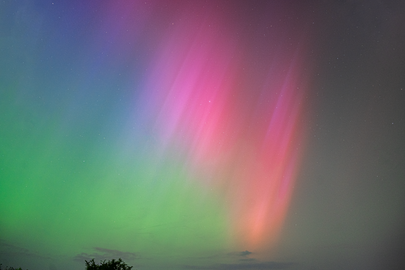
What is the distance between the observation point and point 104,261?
167 ft

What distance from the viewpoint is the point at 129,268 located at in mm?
50844

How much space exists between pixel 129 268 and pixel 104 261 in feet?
13.5
